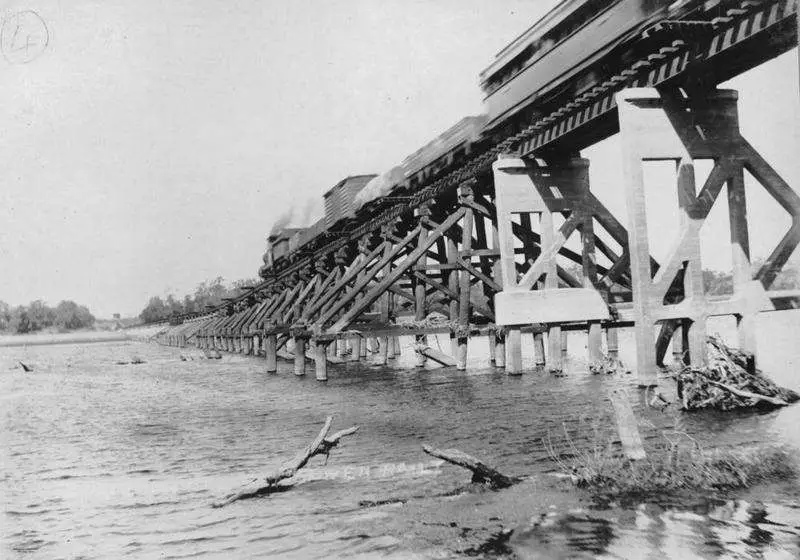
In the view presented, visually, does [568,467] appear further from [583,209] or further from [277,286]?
[277,286]

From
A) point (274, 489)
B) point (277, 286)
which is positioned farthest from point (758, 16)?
point (277, 286)

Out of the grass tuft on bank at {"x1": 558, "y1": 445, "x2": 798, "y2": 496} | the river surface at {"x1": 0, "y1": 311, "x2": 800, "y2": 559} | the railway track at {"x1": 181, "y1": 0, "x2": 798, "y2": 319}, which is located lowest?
the river surface at {"x1": 0, "y1": 311, "x2": 800, "y2": 559}

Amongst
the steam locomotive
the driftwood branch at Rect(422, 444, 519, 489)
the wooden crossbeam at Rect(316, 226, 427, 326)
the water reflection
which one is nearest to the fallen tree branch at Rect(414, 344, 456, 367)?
the wooden crossbeam at Rect(316, 226, 427, 326)

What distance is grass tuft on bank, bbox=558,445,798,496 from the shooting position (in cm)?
440

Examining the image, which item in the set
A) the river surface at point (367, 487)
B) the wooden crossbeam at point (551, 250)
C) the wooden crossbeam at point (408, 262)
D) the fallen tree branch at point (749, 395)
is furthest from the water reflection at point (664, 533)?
the wooden crossbeam at point (408, 262)

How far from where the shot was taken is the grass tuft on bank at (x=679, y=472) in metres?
4.40

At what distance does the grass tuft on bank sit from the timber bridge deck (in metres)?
2.26

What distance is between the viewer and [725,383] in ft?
23.4

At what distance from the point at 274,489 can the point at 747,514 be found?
3112 millimetres

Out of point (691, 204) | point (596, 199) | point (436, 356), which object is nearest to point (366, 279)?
point (436, 356)

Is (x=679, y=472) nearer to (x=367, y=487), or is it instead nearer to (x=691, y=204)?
(x=367, y=487)

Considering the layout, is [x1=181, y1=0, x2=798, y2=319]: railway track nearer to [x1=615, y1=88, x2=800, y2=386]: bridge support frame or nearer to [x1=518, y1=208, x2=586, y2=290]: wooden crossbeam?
[x1=615, y1=88, x2=800, y2=386]: bridge support frame

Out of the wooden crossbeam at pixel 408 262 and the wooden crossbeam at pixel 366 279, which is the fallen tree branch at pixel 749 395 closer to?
the wooden crossbeam at pixel 408 262

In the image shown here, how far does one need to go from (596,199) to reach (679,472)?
681 cm
